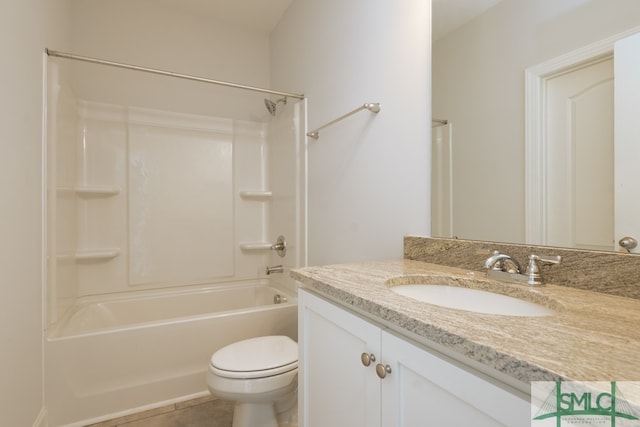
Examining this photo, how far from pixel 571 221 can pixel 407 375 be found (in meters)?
0.66

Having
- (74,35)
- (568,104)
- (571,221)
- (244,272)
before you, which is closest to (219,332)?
(244,272)

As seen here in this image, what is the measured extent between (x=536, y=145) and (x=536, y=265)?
373mm

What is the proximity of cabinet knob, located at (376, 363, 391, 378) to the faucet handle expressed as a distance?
0.48 metres

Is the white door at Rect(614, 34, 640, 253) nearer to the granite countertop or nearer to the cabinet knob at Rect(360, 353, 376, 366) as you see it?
the granite countertop

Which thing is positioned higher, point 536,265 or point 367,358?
point 536,265

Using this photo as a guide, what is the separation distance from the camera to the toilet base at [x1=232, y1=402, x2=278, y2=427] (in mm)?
1362

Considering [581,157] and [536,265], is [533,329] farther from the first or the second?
[581,157]

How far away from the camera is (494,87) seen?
1107 millimetres

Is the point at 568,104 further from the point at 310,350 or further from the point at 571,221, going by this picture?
the point at 310,350

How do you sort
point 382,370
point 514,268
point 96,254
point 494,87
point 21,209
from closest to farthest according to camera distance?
point 382,370, point 514,268, point 494,87, point 21,209, point 96,254

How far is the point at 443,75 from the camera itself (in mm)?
1293

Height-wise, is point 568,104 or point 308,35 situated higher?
point 308,35

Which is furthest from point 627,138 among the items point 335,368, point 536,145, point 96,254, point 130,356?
point 96,254
